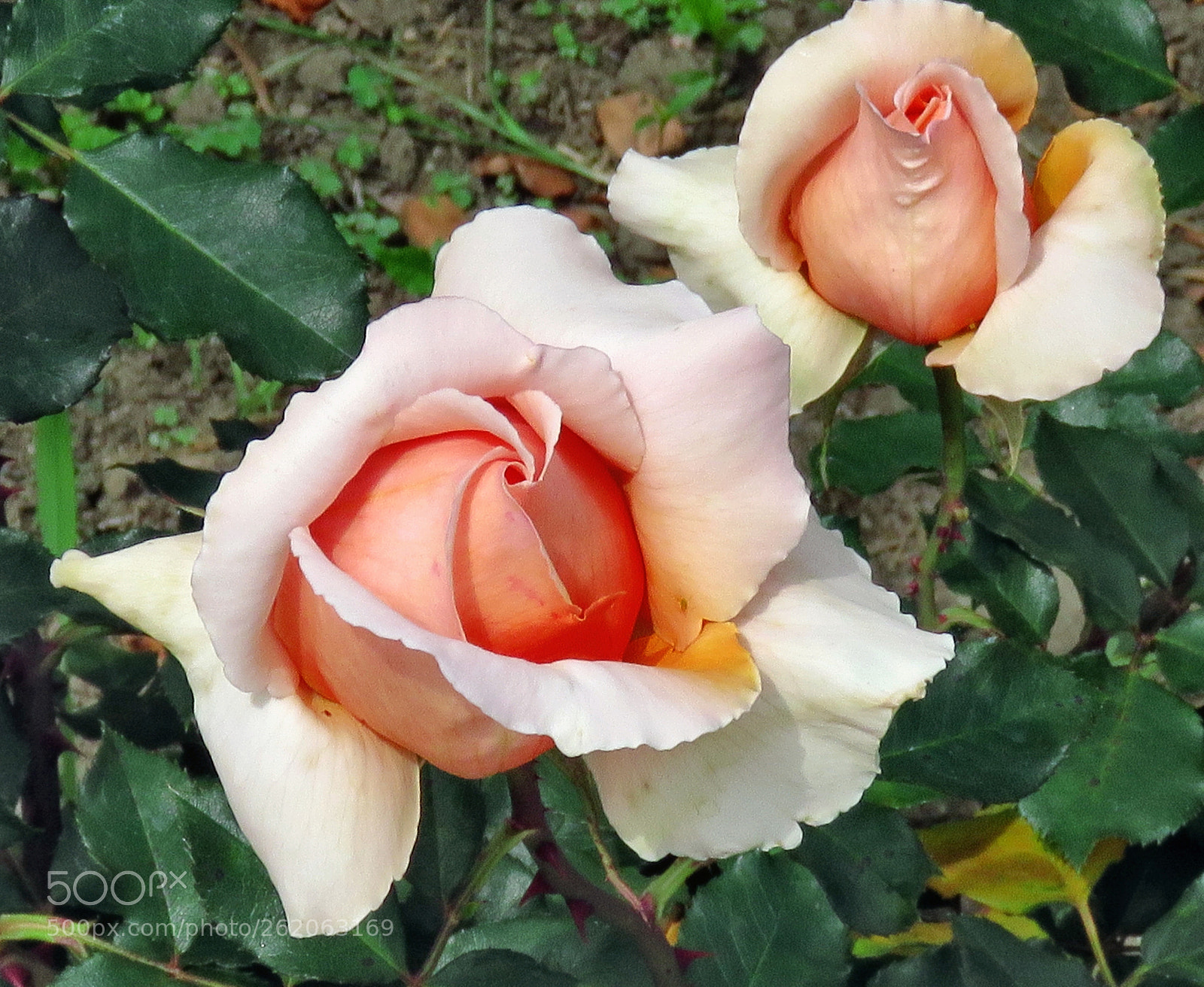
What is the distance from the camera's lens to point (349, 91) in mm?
2000

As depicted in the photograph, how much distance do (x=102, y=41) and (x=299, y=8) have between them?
1472 millimetres

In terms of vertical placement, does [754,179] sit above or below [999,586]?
above

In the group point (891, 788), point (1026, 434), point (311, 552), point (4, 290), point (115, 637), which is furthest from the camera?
point (115, 637)

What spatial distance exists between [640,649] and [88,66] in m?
0.47

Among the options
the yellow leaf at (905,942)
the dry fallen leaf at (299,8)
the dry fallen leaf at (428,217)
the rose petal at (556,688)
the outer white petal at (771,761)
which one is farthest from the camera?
the dry fallen leaf at (299,8)

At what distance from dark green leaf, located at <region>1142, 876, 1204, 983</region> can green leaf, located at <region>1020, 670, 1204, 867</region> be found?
8 cm

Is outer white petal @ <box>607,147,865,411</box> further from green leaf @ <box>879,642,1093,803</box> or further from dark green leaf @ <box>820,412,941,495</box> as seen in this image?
dark green leaf @ <box>820,412,941,495</box>

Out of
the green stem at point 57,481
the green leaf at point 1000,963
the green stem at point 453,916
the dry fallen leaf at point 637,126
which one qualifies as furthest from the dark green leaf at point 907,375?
the dry fallen leaf at point 637,126

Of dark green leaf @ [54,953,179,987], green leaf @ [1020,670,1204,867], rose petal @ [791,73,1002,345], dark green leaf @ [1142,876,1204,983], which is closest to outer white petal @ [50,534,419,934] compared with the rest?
dark green leaf @ [54,953,179,987]

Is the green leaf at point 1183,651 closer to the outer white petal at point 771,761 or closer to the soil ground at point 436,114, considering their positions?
the outer white petal at point 771,761

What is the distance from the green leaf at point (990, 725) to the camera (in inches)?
30.2

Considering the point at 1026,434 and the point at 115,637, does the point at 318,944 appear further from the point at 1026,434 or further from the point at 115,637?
the point at 115,637

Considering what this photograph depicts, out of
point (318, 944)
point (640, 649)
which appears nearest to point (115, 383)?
point (318, 944)

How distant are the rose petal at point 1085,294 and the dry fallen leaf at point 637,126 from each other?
130 cm
